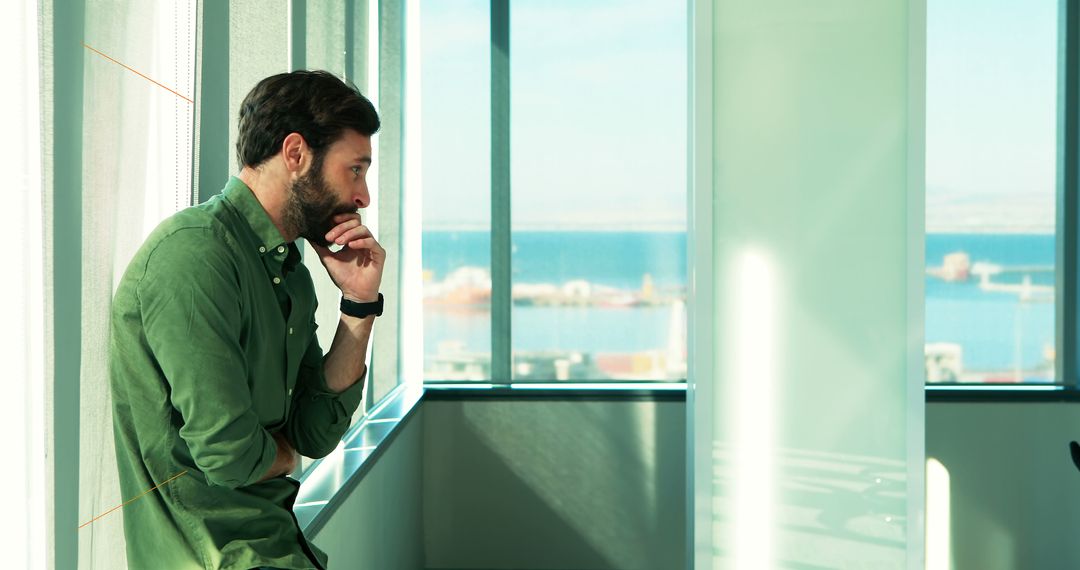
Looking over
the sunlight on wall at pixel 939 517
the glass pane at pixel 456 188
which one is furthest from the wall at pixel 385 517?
the sunlight on wall at pixel 939 517

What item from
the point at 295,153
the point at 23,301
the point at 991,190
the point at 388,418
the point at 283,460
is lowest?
the point at 388,418

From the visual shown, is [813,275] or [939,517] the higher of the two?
[813,275]

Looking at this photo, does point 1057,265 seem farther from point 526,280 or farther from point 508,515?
point 508,515

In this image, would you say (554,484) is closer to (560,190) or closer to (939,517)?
(560,190)

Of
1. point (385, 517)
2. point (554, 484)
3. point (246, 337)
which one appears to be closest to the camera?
point (246, 337)

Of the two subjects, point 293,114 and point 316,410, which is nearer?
point 293,114

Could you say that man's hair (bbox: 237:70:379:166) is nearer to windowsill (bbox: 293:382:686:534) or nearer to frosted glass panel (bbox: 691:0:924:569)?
windowsill (bbox: 293:382:686:534)

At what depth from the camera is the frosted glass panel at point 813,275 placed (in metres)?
2.74

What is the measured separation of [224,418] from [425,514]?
3.01 m

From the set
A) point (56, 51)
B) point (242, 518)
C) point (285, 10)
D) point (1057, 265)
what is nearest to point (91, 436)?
point (242, 518)

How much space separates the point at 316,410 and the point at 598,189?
2728 millimetres

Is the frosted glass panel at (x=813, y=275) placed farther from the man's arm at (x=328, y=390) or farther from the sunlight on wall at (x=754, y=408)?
the man's arm at (x=328, y=390)

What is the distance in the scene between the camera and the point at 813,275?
2.78 metres

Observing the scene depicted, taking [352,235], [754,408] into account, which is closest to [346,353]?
[352,235]
